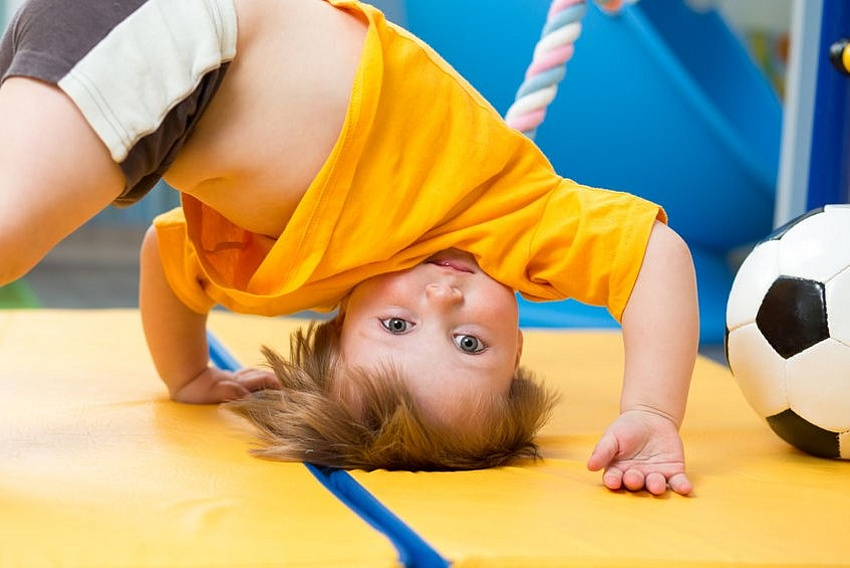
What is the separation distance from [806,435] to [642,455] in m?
0.19

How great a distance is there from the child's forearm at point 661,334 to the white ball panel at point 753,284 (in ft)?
0.34

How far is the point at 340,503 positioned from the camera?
0.78 metres

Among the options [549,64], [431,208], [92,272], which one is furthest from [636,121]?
[92,272]

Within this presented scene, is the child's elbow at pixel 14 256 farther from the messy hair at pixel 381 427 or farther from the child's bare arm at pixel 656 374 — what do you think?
the child's bare arm at pixel 656 374

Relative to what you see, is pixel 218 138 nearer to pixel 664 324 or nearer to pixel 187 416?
pixel 187 416

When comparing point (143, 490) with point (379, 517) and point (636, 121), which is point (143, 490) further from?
point (636, 121)

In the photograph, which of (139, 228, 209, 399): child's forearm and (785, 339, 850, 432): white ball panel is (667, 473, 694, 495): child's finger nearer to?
(785, 339, 850, 432): white ball panel

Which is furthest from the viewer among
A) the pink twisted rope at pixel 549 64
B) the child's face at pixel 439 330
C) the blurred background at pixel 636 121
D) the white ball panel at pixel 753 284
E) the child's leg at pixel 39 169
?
the blurred background at pixel 636 121

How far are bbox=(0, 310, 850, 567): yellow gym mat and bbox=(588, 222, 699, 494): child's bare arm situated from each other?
0.08ft

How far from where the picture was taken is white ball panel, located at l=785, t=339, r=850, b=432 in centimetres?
95

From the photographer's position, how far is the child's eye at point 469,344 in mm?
916

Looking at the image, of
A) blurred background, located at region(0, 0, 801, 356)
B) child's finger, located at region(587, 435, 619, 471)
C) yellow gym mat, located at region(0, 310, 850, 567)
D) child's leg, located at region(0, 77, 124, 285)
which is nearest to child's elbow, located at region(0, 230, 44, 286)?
child's leg, located at region(0, 77, 124, 285)

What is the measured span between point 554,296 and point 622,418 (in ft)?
0.54

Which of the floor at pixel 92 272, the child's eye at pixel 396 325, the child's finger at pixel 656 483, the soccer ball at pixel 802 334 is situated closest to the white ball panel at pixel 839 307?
the soccer ball at pixel 802 334
